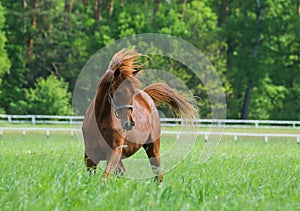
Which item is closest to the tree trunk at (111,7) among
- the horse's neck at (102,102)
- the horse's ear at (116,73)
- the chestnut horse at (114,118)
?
the chestnut horse at (114,118)

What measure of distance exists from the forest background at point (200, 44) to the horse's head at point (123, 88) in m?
35.3

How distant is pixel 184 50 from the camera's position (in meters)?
36.6

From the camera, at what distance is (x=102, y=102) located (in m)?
8.63

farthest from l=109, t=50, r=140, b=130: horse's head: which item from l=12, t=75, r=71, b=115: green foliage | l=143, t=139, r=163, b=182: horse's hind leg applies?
l=12, t=75, r=71, b=115: green foliage

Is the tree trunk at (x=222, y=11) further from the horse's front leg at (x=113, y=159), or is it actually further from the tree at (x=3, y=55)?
the horse's front leg at (x=113, y=159)

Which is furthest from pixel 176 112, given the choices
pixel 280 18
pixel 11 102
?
pixel 280 18

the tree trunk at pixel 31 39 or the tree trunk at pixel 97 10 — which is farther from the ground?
the tree trunk at pixel 97 10

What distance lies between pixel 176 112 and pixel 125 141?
2.49 m

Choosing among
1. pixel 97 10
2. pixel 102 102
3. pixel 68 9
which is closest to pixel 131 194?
pixel 102 102

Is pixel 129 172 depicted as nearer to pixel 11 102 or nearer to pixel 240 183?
pixel 240 183

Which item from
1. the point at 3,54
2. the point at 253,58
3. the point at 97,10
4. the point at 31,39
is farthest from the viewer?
the point at 97,10

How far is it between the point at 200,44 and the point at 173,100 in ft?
112

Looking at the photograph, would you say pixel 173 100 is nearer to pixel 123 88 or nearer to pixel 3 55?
pixel 123 88

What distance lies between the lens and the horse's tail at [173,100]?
1099 centimetres
